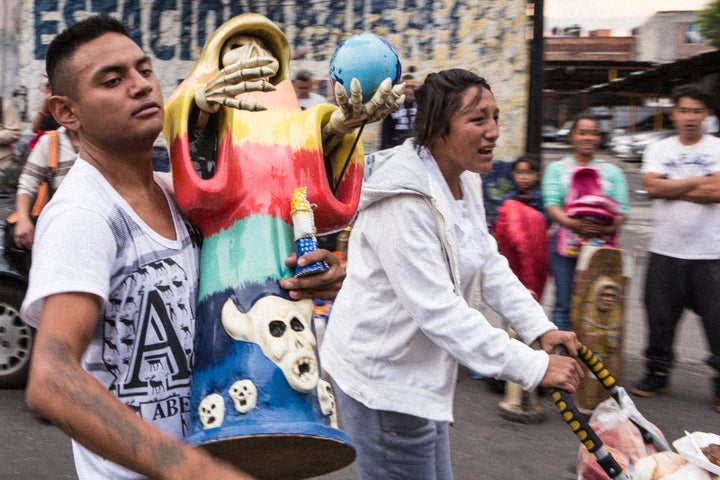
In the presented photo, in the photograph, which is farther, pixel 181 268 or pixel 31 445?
pixel 31 445

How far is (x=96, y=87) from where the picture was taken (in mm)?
1749

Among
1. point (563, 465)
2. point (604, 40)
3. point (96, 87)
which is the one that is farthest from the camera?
point (604, 40)

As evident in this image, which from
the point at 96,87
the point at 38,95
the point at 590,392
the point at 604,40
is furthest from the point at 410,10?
the point at 604,40

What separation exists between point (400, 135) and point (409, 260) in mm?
5030

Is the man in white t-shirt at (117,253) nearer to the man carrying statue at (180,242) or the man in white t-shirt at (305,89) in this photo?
the man carrying statue at (180,242)

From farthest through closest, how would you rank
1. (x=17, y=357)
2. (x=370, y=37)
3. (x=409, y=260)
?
1. (x=17, y=357)
2. (x=409, y=260)
3. (x=370, y=37)

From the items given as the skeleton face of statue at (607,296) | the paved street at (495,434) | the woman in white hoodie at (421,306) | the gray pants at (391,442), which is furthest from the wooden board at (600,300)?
the gray pants at (391,442)

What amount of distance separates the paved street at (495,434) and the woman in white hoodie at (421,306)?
5.95 ft

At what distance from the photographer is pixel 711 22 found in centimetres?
4697

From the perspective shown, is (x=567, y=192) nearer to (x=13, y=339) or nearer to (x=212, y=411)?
(x=13, y=339)

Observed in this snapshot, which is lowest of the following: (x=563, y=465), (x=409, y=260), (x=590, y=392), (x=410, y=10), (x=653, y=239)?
(x=563, y=465)

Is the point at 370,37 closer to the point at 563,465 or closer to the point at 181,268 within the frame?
the point at 181,268

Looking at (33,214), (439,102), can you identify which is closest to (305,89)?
(33,214)

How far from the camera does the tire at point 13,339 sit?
17.6ft
